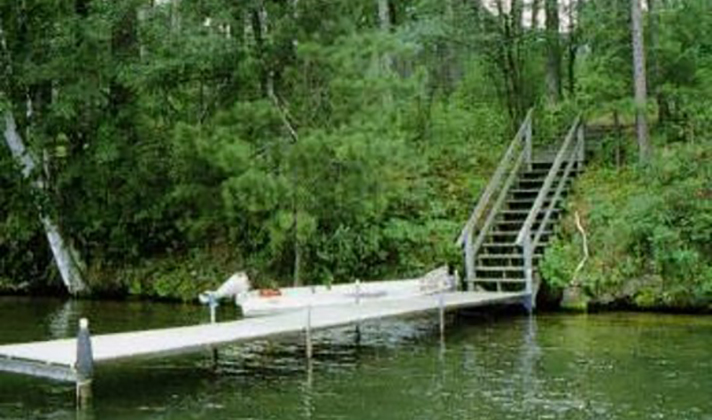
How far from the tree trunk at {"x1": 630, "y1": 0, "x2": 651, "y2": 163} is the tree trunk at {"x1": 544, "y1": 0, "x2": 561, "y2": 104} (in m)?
4.36

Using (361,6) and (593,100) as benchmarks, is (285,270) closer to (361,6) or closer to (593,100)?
(361,6)

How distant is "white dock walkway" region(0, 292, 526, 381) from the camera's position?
41.3 feet

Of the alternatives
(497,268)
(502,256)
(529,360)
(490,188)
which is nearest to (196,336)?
(529,360)

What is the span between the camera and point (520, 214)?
72.2 feet

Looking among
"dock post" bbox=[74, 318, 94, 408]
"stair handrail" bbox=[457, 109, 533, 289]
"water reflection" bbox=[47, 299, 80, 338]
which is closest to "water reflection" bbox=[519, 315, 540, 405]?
"stair handrail" bbox=[457, 109, 533, 289]

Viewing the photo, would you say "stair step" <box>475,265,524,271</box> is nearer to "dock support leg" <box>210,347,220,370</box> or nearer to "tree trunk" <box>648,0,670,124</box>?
"tree trunk" <box>648,0,670,124</box>

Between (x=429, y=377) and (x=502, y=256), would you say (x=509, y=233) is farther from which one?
(x=429, y=377)

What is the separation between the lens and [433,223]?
2206 cm

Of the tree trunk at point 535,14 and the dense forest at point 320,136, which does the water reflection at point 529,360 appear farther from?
the tree trunk at point 535,14

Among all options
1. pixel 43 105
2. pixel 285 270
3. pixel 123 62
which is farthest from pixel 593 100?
pixel 43 105

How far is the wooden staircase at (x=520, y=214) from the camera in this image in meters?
20.1

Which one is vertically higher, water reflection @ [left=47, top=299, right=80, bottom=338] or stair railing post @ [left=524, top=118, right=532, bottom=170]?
stair railing post @ [left=524, top=118, right=532, bottom=170]

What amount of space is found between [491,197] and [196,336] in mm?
10123

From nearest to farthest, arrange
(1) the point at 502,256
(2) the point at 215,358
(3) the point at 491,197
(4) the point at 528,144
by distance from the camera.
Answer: (2) the point at 215,358 → (1) the point at 502,256 → (3) the point at 491,197 → (4) the point at 528,144
